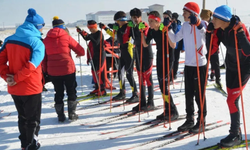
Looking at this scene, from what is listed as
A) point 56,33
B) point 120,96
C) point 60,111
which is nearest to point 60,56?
point 56,33

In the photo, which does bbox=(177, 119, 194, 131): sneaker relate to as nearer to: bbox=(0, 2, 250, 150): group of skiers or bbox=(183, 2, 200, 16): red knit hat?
bbox=(0, 2, 250, 150): group of skiers

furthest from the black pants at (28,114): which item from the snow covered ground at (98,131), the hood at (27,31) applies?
the hood at (27,31)

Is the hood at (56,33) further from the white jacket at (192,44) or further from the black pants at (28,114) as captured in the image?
the white jacket at (192,44)

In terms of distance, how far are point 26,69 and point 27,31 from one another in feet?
1.70

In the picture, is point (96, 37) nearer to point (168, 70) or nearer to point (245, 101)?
point (168, 70)

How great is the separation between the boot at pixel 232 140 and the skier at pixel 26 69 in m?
2.60

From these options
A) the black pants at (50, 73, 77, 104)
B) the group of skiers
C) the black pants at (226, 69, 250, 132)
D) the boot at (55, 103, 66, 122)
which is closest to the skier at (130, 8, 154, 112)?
the group of skiers

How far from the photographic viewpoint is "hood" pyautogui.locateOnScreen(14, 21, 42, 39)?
3111 mm

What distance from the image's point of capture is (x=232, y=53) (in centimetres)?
308

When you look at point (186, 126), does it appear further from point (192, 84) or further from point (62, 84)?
point (62, 84)

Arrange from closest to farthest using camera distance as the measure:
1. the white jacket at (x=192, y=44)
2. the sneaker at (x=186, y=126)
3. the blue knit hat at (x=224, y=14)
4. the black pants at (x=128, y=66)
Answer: the blue knit hat at (x=224, y=14) → the white jacket at (x=192, y=44) → the sneaker at (x=186, y=126) → the black pants at (x=128, y=66)

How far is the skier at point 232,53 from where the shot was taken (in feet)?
9.22

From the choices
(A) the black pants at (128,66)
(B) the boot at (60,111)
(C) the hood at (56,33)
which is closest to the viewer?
(C) the hood at (56,33)

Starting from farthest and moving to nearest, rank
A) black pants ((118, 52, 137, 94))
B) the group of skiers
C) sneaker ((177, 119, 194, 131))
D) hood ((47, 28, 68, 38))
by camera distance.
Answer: black pants ((118, 52, 137, 94)) < hood ((47, 28, 68, 38)) < sneaker ((177, 119, 194, 131)) < the group of skiers
